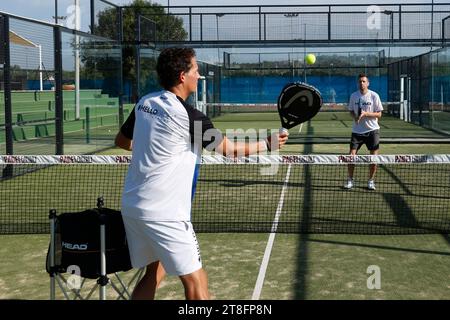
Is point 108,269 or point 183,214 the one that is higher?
point 183,214

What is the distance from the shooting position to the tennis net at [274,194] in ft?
26.6

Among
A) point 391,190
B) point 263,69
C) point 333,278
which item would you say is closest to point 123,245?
point 333,278

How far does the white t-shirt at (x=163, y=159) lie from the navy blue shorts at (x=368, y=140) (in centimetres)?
773

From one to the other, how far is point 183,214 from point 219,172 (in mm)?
9570

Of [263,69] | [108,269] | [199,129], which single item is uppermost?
[263,69]

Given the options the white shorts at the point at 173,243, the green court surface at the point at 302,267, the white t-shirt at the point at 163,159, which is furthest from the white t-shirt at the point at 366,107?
the white shorts at the point at 173,243

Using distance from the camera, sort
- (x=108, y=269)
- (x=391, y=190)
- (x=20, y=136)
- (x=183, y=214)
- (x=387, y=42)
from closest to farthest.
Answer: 1. (x=183, y=214)
2. (x=108, y=269)
3. (x=391, y=190)
4. (x=20, y=136)
5. (x=387, y=42)

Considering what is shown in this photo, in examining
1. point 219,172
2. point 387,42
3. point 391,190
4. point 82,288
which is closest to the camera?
point 82,288

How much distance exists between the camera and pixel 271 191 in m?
10.9

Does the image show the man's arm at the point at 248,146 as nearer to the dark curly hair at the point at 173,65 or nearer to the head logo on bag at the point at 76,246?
the dark curly hair at the point at 173,65

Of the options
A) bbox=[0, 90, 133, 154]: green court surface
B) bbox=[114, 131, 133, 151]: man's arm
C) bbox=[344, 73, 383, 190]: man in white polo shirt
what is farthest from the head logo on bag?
bbox=[0, 90, 133, 154]: green court surface

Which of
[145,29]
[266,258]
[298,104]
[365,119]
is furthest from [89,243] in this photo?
[145,29]

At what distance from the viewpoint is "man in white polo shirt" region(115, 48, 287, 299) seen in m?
3.80

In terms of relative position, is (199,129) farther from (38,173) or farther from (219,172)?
(38,173)
